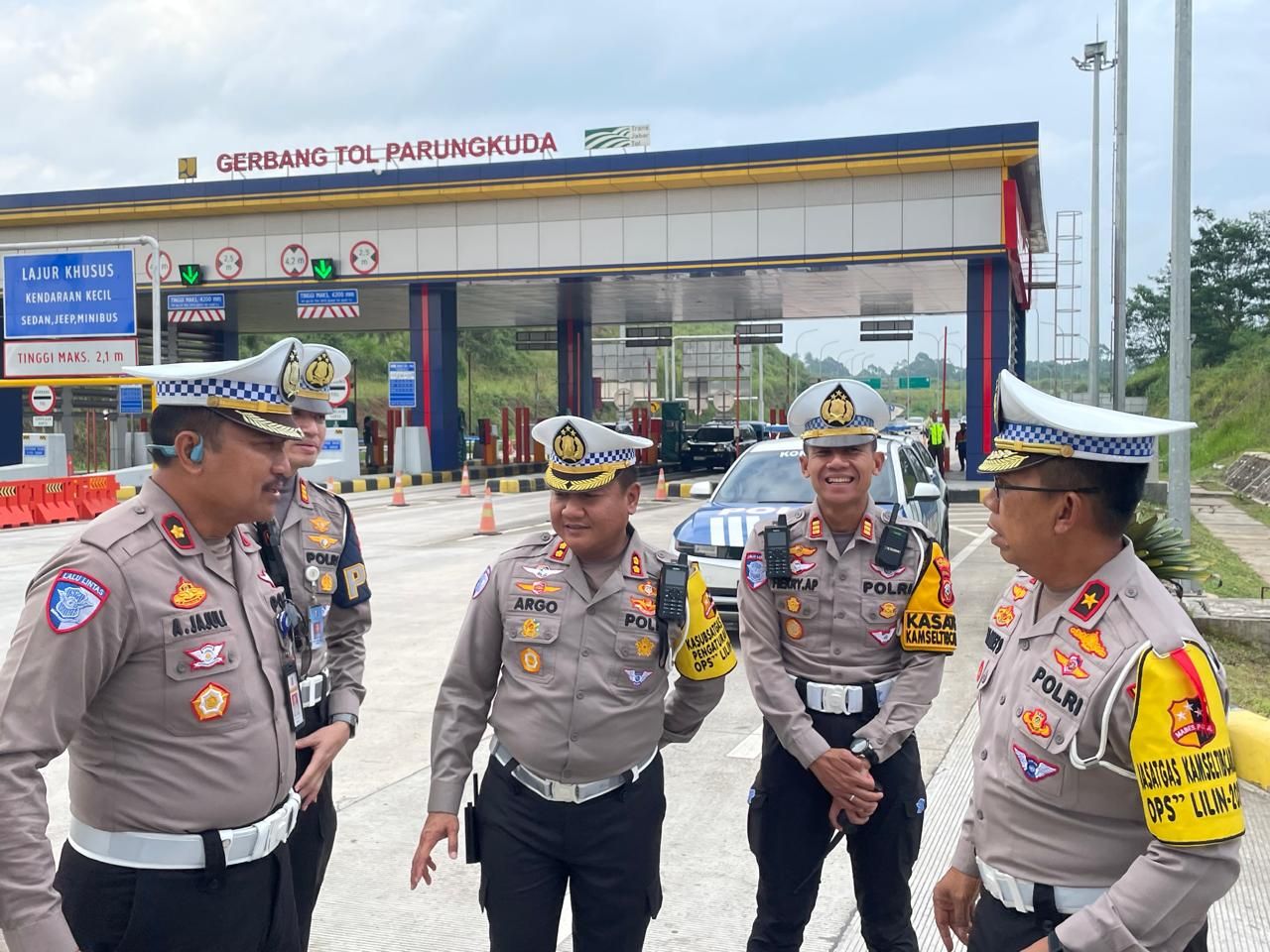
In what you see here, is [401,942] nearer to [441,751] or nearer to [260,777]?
[441,751]

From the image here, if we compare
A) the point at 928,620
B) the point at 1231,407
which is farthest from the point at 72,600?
the point at 1231,407

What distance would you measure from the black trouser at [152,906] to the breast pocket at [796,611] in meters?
1.84

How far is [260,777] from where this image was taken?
8.60 ft

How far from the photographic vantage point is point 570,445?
327cm

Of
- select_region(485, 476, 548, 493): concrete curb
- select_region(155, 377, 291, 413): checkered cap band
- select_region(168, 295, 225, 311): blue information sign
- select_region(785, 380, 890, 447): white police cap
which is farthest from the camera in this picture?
Result: select_region(168, 295, 225, 311): blue information sign

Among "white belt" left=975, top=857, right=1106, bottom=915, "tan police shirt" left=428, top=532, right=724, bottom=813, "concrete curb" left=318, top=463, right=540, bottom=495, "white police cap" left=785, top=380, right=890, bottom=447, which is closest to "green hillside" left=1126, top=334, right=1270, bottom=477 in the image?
"concrete curb" left=318, top=463, right=540, bottom=495

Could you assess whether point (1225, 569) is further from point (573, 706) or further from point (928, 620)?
point (573, 706)

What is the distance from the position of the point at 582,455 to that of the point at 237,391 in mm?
974

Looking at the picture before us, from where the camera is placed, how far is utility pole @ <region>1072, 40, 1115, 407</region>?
26938 millimetres

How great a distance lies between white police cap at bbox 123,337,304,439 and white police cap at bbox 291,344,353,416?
38.6 inches

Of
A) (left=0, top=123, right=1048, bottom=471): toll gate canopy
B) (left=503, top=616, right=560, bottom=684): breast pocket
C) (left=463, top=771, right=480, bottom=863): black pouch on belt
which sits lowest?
(left=463, top=771, right=480, bottom=863): black pouch on belt

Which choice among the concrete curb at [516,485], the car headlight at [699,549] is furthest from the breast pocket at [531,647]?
the concrete curb at [516,485]

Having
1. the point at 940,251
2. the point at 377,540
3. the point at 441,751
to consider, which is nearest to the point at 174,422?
the point at 441,751

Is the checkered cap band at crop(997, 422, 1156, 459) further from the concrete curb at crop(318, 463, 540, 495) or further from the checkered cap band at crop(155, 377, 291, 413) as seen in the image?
the concrete curb at crop(318, 463, 540, 495)
